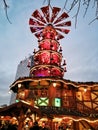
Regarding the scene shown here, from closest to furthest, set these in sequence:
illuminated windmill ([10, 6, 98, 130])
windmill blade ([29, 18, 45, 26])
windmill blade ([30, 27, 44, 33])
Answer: illuminated windmill ([10, 6, 98, 130]), windmill blade ([29, 18, 45, 26]), windmill blade ([30, 27, 44, 33])

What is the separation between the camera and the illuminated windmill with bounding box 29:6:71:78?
1007 inches

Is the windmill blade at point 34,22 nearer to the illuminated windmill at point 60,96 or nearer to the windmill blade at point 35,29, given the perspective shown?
the windmill blade at point 35,29

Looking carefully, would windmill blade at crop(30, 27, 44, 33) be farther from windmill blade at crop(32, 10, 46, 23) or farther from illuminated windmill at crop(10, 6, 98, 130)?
illuminated windmill at crop(10, 6, 98, 130)

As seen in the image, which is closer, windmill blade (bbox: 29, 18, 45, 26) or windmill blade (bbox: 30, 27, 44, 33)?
windmill blade (bbox: 29, 18, 45, 26)

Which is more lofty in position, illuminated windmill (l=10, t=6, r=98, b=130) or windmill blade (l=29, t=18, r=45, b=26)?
windmill blade (l=29, t=18, r=45, b=26)

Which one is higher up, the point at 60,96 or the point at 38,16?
the point at 38,16

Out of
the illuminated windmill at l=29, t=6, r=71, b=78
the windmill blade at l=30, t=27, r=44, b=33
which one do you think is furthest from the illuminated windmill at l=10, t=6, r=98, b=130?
the windmill blade at l=30, t=27, r=44, b=33

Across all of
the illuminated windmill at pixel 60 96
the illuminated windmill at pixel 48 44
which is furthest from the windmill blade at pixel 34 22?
the illuminated windmill at pixel 60 96

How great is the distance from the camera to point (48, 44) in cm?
2920

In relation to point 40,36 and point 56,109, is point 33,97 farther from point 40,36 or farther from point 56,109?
point 40,36

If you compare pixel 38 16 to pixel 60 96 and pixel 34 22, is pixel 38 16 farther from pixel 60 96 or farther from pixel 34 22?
pixel 60 96

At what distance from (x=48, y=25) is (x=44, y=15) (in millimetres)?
2187

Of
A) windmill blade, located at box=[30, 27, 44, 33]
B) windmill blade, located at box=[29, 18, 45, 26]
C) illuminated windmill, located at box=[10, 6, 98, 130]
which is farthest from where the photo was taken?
windmill blade, located at box=[30, 27, 44, 33]

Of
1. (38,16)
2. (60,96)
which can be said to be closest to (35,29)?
(38,16)
